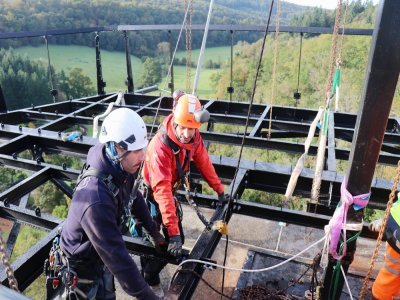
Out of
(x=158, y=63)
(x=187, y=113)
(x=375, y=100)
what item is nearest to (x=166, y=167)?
(x=187, y=113)

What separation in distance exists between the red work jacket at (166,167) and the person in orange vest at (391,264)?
1.89 meters

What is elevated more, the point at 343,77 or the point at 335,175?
the point at 335,175

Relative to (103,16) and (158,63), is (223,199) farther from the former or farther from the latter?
(103,16)

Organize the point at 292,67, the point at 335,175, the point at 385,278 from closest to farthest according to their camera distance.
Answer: the point at 385,278 < the point at 335,175 < the point at 292,67

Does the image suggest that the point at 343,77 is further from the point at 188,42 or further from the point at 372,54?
the point at 372,54

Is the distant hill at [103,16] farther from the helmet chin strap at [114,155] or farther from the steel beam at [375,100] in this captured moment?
the steel beam at [375,100]

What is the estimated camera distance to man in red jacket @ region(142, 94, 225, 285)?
10.1 feet

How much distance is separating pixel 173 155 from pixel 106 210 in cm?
126

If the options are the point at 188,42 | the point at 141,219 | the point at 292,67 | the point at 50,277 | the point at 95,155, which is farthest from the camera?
the point at 292,67

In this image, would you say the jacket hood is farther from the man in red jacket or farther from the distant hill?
the distant hill

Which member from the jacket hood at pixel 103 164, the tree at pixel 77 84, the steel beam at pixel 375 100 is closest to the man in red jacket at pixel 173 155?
the jacket hood at pixel 103 164

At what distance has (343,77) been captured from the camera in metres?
40.3

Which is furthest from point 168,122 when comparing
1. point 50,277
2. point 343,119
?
point 343,119

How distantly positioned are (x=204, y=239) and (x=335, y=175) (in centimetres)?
195
